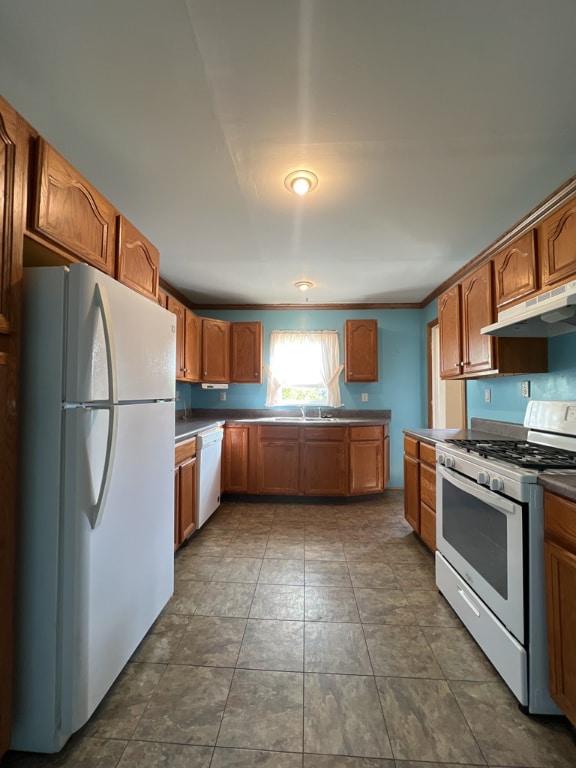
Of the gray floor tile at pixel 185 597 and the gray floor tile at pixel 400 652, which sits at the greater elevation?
the gray floor tile at pixel 400 652

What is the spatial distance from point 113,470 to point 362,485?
3042 millimetres

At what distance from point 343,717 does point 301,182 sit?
2.44 metres

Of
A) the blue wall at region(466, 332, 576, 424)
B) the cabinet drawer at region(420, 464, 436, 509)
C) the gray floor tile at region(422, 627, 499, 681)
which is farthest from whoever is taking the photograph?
the cabinet drawer at region(420, 464, 436, 509)

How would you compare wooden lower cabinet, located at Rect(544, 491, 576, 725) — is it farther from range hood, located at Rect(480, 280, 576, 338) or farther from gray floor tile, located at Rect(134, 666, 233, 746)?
gray floor tile, located at Rect(134, 666, 233, 746)

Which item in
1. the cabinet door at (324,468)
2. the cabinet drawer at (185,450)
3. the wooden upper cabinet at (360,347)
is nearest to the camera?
the cabinet drawer at (185,450)

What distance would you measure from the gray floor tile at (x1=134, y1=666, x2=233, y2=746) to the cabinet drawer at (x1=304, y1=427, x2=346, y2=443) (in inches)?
99.1

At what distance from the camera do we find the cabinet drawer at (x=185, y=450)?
98.1 inches

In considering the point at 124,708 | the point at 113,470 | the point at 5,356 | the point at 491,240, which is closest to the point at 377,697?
the point at 124,708

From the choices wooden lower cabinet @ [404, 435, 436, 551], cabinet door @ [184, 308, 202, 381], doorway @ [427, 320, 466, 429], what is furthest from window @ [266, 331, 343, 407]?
wooden lower cabinet @ [404, 435, 436, 551]

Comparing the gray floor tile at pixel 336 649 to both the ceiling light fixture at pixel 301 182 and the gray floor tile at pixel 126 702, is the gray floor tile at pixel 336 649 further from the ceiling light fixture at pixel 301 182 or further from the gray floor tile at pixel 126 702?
the ceiling light fixture at pixel 301 182

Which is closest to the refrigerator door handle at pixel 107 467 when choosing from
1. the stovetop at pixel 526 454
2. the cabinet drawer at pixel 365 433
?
the stovetop at pixel 526 454

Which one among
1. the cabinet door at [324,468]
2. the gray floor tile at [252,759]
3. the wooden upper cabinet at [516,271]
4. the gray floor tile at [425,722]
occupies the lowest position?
the gray floor tile at [425,722]

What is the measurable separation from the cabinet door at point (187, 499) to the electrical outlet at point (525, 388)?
8.12ft

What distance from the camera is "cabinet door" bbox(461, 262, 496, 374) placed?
2.27m
